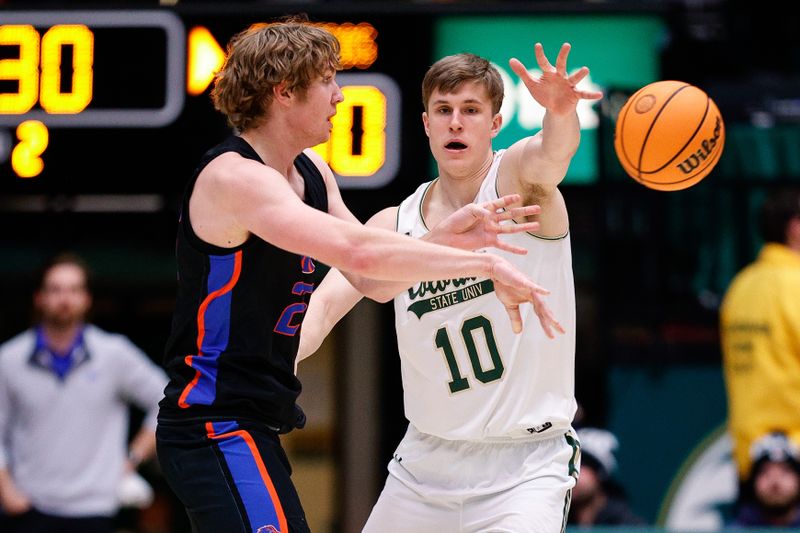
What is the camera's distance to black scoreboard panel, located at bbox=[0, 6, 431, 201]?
830 centimetres

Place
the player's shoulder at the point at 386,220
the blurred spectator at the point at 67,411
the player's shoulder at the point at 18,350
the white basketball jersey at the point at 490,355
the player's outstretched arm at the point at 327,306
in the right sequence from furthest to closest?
Result: the player's shoulder at the point at 18,350, the blurred spectator at the point at 67,411, the player's shoulder at the point at 386,220, the player's outstretched arm at the point at 327,306, the white basketball jersey at the point at 490,355

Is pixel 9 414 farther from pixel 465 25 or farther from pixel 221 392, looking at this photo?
pixel 221 392

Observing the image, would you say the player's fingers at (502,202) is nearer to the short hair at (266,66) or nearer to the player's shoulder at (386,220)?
the short hair at (266,66)

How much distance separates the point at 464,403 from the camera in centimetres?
505

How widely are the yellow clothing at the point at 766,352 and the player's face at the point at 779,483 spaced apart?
233mm

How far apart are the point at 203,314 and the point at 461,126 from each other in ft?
4.02

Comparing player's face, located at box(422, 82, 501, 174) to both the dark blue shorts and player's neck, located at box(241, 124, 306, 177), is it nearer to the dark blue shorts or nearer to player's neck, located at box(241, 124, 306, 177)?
player's neck, located at box(241, 124, 306, 177)

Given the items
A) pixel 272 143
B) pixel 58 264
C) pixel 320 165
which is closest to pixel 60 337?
pixel 58 264

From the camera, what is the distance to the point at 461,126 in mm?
5090

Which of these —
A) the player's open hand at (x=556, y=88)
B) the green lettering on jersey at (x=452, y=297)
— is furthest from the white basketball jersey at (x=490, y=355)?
the player's open hand at (x=556, y=88)

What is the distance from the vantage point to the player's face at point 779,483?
8.04 metres

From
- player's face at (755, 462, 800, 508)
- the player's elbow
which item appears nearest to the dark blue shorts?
the player's elbow

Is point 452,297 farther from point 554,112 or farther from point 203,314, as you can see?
point 203,314

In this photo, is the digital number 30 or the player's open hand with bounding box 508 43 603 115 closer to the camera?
the player's open hand with bounding box 508 43 603 115
